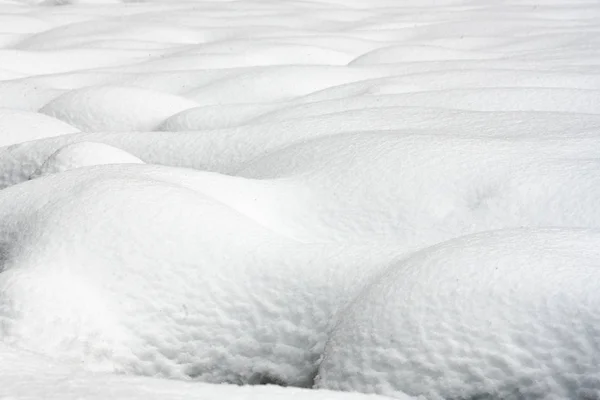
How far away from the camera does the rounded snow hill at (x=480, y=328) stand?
45.8 inches

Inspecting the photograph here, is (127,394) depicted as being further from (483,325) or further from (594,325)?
(594,325)

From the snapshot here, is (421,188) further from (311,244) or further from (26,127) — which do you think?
(26,127)

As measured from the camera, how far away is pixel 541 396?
1160 mm

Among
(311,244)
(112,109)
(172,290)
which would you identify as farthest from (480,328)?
(112,109)

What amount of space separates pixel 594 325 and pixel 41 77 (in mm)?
2752

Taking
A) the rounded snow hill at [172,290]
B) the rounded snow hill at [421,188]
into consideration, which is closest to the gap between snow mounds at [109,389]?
the rounded snow hill at [172,290]

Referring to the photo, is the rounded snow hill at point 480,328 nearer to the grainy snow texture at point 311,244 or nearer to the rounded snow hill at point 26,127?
the grainy snow texture at point 311,244

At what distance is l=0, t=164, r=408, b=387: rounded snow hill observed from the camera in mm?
1384

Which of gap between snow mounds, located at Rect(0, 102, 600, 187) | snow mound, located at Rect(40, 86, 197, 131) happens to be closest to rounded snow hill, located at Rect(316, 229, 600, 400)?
gap between snow mounds, located at Rect(0, 102, 600, 187)

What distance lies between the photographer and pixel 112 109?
2.72 meters

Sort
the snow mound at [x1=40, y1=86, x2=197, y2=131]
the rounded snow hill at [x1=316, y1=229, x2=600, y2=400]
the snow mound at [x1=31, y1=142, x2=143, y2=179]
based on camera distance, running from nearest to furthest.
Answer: the rounded snow hill at [x1=316, y1=229, x2=600, y2=400]
the snow mound at [x1=31, y1=142, x2=143, y2=179]
the snow mound at [x1=40, y1=86, x2=197, y2=131]

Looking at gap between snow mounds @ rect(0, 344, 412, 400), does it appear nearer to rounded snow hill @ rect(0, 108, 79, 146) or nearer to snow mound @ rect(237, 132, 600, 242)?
snow mound @ rect(237, 132, 600, 242)

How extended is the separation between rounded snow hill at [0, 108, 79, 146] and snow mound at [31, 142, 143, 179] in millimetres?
410

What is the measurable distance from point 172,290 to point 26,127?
1.21 metres
